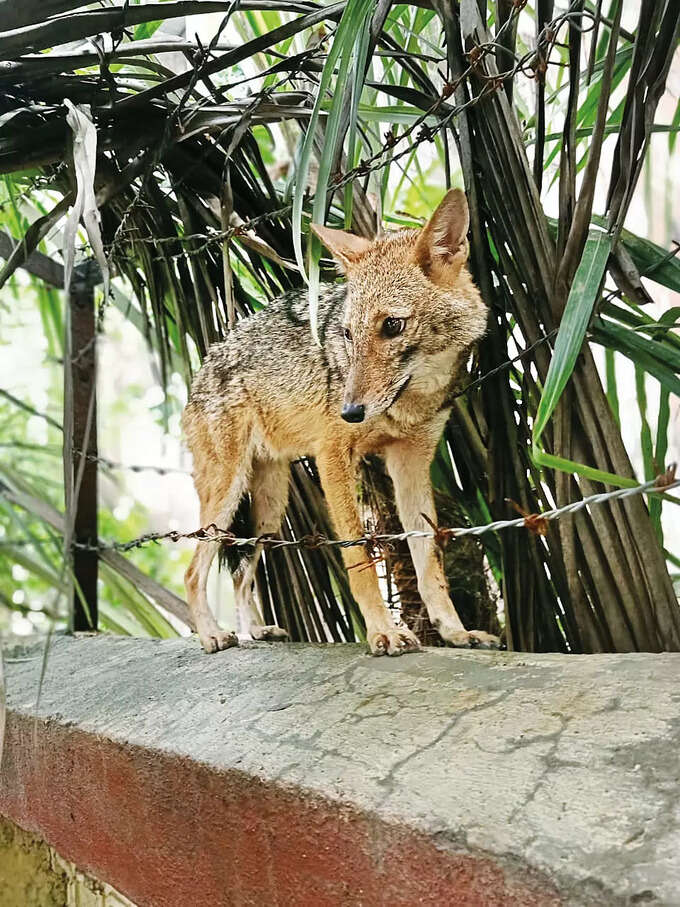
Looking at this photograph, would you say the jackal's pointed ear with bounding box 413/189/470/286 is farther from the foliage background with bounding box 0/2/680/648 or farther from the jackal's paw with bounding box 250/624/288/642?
the jackal's paw with bounding box 250/624/288/642

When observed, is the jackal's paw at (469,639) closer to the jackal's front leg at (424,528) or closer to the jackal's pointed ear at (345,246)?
the jackal's front leg at (424,528)

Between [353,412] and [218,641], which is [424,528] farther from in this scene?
[218,641]

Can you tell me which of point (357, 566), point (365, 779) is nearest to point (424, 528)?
point (357, 566)

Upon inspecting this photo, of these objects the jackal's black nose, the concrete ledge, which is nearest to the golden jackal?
Result: the jackal's black nose

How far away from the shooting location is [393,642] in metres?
1.34

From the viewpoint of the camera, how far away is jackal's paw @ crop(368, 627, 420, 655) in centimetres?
133

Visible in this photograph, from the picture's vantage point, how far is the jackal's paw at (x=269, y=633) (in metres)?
1.79

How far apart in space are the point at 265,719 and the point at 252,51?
3.56 feet

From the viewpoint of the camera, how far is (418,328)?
1372 millimetres

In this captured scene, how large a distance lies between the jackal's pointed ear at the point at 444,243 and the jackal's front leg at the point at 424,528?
308mm

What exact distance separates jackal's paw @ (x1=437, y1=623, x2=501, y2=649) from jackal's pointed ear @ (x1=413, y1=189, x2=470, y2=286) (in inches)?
23.1

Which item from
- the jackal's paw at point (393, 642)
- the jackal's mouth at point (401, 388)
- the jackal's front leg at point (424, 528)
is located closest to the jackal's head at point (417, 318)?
the jackal's mouth at point (401, 388)

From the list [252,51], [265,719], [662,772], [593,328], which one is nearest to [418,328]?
[593,328]

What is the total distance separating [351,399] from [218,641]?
64 cm
